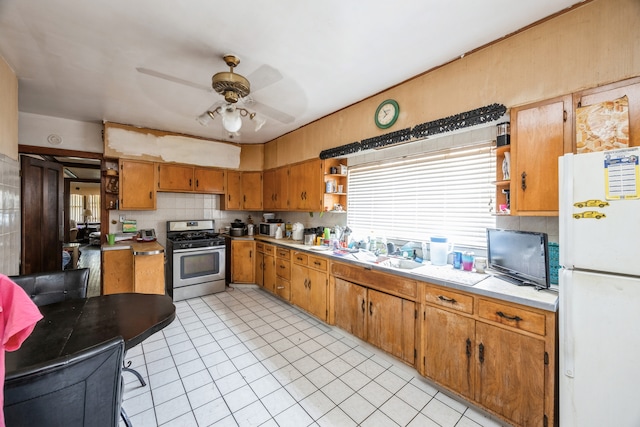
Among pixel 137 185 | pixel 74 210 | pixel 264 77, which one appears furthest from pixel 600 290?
pixel 74 210

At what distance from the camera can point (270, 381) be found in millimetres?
2043

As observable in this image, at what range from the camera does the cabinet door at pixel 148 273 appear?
10.5 feet

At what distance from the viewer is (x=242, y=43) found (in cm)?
189

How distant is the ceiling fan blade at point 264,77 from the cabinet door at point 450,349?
8.14 ft

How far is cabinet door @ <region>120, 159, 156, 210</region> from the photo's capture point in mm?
3682

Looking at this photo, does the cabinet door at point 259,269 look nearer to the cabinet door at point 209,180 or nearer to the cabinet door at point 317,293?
the cabinet door at point 317,293

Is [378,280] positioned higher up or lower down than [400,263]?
lower down

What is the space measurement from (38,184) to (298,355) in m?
4.11

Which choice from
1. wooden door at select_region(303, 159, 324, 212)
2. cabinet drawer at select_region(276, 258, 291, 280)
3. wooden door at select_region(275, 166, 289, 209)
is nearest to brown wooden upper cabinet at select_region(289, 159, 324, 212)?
wooden door at select_region(303, 159, 324, 212)

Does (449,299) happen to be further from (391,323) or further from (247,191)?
(247,191)

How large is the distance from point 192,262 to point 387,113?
3566 millimetres

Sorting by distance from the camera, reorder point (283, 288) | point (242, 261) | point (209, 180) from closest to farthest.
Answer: point (283, 288) → point (242, 261) → point (209, 180)

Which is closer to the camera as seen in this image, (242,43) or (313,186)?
(242,43)

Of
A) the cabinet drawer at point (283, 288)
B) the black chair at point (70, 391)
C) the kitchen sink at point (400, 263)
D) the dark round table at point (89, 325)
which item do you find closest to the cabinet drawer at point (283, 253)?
the cabinet drawer at point (283, 288)
